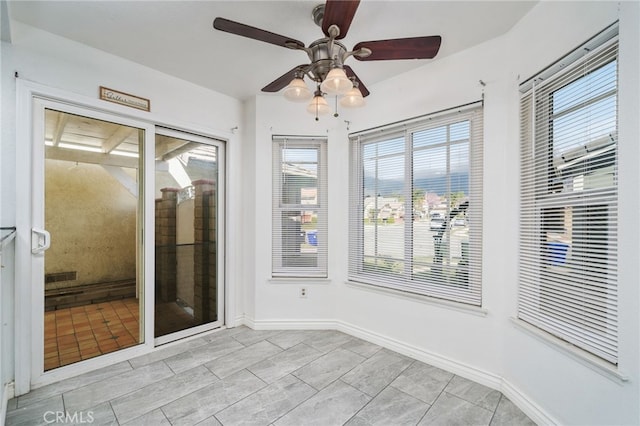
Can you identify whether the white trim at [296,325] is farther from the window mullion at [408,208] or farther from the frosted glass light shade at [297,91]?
the frosted glass light shade at [297,91]

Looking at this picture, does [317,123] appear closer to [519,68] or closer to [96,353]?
[519,68]

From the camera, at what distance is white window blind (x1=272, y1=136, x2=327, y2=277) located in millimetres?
3275

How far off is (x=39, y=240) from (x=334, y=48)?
259 centimetres

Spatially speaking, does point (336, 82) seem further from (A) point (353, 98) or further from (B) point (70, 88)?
(B) point (70, 88)

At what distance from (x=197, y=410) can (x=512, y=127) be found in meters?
3.00

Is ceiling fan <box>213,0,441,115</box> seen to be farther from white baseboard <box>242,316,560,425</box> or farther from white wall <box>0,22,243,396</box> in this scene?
white baseboard <box>242,316,560,425</box>

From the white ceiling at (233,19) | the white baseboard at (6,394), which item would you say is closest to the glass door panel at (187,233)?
the white ceiling at (233,19)

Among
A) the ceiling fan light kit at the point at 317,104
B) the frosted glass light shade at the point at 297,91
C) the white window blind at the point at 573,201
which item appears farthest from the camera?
the ceiling fan light kit at the point at 317,104

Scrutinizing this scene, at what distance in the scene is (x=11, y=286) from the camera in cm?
204

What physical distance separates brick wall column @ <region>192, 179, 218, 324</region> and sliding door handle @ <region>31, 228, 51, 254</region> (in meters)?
1.23

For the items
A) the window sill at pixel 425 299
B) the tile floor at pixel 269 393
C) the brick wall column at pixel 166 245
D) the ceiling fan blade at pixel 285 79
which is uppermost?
the ceiling fan blade at pixel 285 79

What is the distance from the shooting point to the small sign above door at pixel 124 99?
2.42 metres

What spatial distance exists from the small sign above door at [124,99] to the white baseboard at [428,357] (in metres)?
2.53

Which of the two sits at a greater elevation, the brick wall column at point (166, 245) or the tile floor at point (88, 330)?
the brick wall column at point (166, 245)
